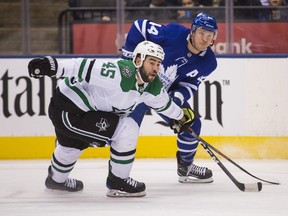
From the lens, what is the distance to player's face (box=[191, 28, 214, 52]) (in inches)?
173

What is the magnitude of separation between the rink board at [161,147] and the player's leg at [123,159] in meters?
1.53

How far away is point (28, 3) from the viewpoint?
5.87 meters

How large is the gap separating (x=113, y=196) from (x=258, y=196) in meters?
0.73

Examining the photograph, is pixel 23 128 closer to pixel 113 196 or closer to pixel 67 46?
pixel 67 46

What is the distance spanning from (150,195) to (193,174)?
56 centimetres

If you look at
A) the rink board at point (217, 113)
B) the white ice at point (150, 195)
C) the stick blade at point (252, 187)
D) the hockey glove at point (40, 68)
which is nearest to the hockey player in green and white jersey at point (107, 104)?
the hockey glove at point (40, 68)

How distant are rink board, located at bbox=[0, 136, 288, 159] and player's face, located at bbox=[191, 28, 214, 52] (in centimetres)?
134

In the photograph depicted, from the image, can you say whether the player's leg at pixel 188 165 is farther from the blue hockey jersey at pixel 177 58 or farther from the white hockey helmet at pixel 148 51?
the white hockey helmet at pixel 148 51

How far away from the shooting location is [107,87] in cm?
394

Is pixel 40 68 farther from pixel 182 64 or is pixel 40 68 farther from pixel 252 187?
pixel 252 187

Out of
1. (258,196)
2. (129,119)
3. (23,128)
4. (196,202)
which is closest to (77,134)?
(129,119)

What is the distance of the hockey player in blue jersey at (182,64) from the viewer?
4.52 meters

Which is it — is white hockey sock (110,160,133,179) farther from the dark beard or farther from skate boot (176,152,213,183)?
skate boot (176,152,213,183)

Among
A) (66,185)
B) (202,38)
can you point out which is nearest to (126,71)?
(202,38)
